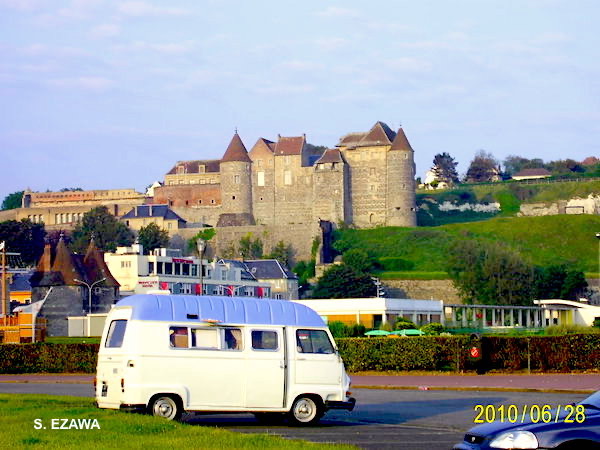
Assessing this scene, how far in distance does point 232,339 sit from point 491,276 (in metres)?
81.5

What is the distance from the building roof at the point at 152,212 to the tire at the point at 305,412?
111m

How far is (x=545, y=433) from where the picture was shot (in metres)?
12.3

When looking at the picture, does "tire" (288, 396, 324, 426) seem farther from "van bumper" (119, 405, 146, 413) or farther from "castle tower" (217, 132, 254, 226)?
"castle tower" (217, 132, 254, 226)

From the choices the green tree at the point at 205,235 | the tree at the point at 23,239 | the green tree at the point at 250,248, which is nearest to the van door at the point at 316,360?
the green tree at the point at 250,248

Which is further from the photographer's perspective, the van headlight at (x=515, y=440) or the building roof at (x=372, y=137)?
the building roof at (x=372, y=137)

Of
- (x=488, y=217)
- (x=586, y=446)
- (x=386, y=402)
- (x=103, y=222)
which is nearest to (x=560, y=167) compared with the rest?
(x=488, y=217)

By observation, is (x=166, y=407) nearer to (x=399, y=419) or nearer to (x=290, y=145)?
(x=399, y=419)

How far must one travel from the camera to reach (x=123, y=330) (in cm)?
1870

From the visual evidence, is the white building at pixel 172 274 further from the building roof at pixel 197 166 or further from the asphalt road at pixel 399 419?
the asphalt road at pixel 399 419

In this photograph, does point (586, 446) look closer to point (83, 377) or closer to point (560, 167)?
point (83, 377)

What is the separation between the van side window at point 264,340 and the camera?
19.3m

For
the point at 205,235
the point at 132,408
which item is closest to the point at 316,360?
the point at 132,408

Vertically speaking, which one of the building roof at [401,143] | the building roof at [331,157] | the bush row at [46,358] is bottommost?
the bush row at [46,358]

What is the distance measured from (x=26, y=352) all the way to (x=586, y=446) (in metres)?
31.2
